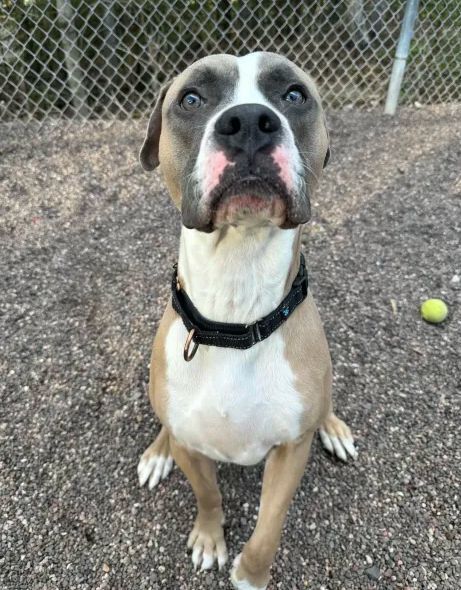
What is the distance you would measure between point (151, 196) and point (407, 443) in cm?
261

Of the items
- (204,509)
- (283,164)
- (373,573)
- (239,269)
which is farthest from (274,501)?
(283,164)

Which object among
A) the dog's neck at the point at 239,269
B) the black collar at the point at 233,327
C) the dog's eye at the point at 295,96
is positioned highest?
the dog's eye at the point at 295,96

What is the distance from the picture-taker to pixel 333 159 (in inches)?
189

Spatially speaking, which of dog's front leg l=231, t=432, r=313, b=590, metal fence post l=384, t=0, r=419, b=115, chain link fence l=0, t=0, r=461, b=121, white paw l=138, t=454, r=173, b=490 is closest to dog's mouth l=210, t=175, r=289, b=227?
dog's front leg l=231, t=432, r=313, b=590

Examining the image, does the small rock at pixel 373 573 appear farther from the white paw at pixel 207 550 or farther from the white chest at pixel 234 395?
the white chest at pixel 234 395

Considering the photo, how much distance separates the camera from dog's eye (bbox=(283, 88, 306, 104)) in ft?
5.79

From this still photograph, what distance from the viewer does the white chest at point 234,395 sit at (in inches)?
73.0

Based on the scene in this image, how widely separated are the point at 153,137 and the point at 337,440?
1.54 metres

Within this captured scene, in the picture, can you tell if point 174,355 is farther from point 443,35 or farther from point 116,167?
point 443,35

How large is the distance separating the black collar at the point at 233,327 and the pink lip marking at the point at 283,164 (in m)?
0.45

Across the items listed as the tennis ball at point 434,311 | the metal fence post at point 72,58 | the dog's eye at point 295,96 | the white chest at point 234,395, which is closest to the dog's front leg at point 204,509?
the white chest at point 234,395

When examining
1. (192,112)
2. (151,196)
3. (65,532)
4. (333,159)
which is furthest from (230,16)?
(65,532)

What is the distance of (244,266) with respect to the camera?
173 centimetres

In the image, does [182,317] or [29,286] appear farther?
[29,286]
